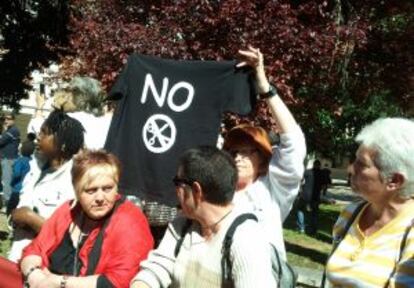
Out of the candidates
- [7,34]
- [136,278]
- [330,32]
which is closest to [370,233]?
[136,278]

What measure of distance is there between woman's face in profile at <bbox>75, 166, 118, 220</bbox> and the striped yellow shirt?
103 cm

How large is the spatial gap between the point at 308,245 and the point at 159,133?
9.19 meters

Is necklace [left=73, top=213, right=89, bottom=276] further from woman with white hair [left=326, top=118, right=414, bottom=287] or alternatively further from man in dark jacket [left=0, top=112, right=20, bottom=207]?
man in dark jacket [left=0, top=112, right=20, bottom=207]

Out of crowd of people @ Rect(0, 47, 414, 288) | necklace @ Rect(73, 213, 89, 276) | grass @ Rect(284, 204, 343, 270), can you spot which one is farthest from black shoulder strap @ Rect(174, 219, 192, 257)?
grass @ Rect(284, 204, 343, 270)

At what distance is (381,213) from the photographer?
314cm

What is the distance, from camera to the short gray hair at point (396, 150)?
9.95 ft

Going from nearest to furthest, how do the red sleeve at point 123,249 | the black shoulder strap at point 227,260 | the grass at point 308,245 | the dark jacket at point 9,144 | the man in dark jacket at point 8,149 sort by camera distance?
1. the black shoulder strap at point 227,260
2. the red sleeve at point 123,249
3. the grass at point 308,245
4. the man in dark jacket at point 8,149
5. the dark jacket at point 9,144

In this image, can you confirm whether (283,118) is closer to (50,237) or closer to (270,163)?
(270,163)

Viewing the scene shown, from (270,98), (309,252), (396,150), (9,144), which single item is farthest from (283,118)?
(9,144)

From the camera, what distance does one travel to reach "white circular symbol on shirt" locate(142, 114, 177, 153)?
4.48 m

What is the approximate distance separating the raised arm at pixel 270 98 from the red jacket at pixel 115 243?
85 centimetres

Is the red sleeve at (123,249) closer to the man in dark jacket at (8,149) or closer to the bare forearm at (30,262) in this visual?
the bare forearm at (30,262)

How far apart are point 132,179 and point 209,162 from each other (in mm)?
1640

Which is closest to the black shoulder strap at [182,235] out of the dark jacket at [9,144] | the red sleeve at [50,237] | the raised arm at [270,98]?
the red sleeve at [50,237]
